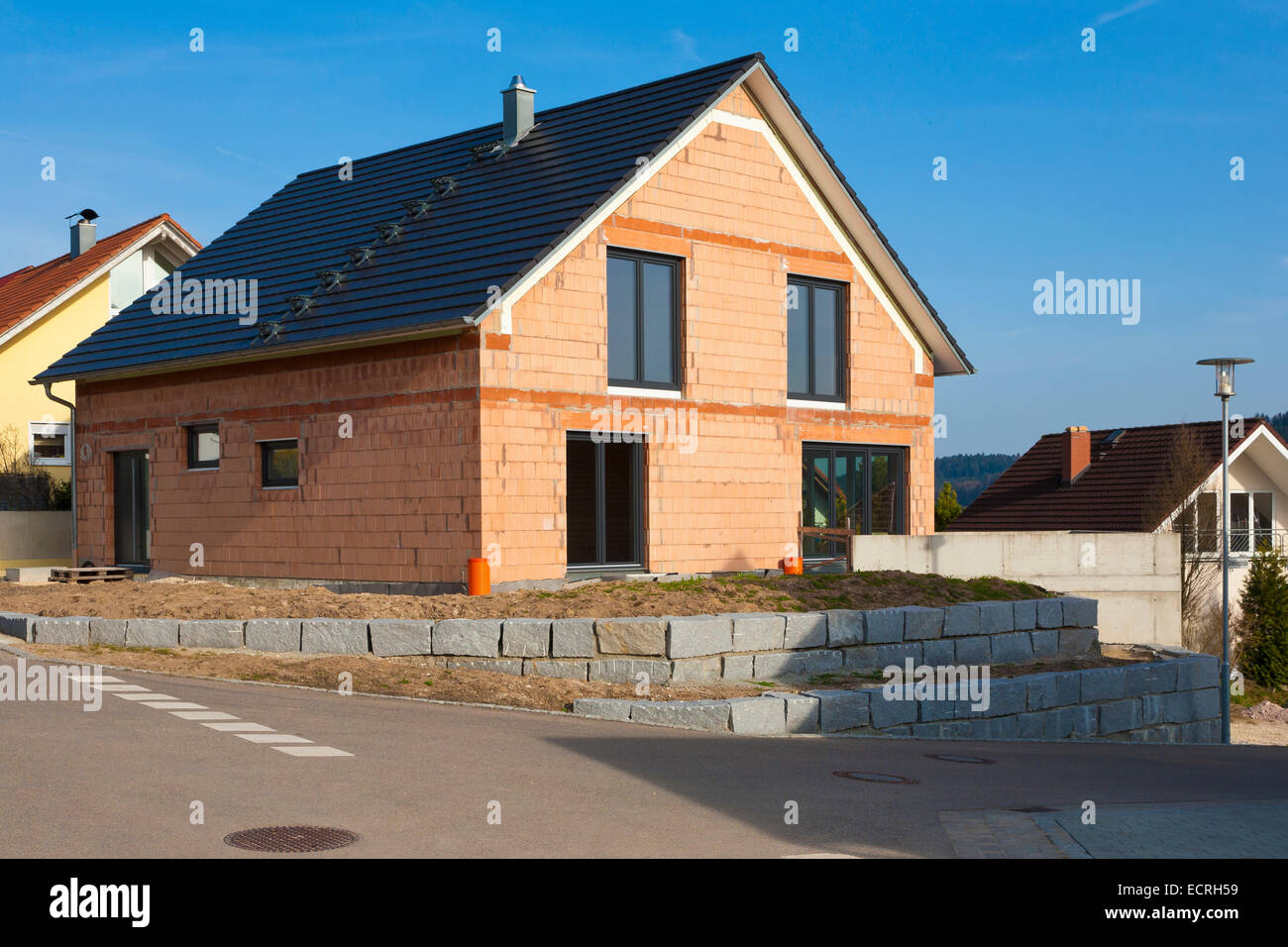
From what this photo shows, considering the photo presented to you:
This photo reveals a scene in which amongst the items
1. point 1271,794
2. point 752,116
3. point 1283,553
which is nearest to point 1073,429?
point 1283,553

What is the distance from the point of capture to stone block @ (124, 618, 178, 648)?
51.8ft

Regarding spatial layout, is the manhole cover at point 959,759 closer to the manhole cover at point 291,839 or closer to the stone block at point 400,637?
the stone block at point 400,637

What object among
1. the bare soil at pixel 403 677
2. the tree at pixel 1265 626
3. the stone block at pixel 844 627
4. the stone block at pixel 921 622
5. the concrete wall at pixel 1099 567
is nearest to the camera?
the bare soil at pixel 403 677

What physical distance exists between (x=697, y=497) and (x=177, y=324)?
32.0 ft

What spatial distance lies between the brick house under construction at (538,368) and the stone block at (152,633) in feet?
14.2

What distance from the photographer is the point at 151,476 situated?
2384 cm

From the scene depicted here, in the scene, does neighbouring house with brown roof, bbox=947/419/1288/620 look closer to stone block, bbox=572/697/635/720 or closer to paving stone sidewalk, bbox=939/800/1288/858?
stone block, bbox=572/697/635/720

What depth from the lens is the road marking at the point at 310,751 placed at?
9.87 metres

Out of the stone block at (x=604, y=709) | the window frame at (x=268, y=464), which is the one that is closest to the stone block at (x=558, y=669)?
the stone block at (x=604, y=709)

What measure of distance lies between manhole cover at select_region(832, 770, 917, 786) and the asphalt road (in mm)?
108

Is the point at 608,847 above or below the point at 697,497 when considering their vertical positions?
below

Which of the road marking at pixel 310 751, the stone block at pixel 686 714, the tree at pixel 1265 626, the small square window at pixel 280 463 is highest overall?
the small square window at pixel 280 463

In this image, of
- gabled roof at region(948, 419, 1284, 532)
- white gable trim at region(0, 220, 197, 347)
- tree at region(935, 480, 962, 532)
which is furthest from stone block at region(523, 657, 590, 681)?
tree at region(935, 480, 962, 532)
